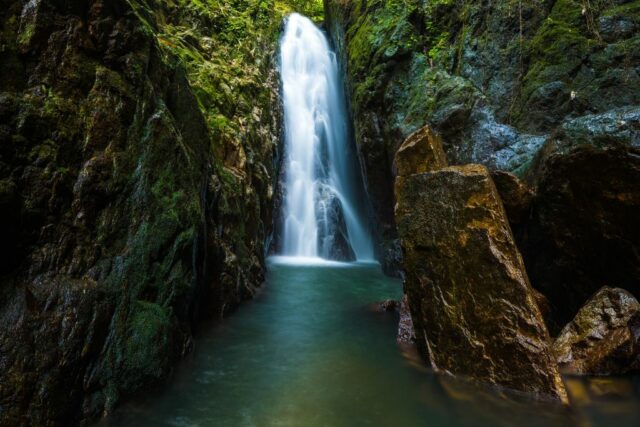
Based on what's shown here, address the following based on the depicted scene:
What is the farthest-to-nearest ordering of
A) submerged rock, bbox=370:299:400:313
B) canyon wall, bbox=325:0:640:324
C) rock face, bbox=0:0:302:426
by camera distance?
1. submerged rock, bbox=370:299:400:313
2. canyon wall, bbox=325:0:640:324
3. rock face, bbox=0:0:302:426

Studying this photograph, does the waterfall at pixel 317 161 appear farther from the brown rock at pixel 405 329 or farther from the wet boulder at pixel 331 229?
the brown rock at pixel 405 329

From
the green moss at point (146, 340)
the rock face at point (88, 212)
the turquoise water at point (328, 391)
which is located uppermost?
the rock face at point (88, 212)

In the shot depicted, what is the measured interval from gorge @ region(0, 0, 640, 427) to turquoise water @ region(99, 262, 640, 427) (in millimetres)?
27

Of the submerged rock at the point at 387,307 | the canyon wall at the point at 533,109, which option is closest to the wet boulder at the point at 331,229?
the canyon wall at the point at 533,109

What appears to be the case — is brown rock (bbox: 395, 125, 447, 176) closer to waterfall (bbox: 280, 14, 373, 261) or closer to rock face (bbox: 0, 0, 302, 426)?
rock face (bbox: 0, 0, 302, 426)

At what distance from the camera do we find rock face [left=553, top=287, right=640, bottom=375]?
166 inches

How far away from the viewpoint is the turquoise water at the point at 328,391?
3.41m

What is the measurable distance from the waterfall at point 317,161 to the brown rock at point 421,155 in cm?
1023

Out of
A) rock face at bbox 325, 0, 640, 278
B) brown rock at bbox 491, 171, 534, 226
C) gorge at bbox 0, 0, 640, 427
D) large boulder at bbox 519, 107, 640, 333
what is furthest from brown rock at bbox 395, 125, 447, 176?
rock face at bbox 325, 0, 640, 278

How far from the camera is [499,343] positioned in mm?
3979

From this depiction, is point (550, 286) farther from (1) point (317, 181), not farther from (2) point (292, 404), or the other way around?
(1) point (317, 181)

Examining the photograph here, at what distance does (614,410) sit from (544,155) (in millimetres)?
3202

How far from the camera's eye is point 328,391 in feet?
13.1

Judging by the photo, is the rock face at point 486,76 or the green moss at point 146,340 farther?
the rock face at point 486,76
